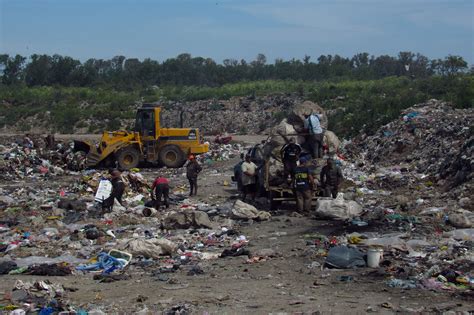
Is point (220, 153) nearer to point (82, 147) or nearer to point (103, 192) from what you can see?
point (82, 147)

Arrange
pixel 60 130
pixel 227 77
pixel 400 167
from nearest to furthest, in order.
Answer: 1. pixel 400 167
2. pixel 60 130
3. pixel 227 77

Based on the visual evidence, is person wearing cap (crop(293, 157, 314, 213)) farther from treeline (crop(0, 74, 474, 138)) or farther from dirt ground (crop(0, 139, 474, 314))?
treeline (crop(0, 74, 474, 138))

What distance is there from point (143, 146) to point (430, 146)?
8.96m

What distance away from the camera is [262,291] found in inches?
354

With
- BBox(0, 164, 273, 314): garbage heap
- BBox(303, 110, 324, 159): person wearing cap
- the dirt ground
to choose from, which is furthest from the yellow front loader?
the dirt ground

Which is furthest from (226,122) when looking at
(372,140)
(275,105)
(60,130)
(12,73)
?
(12,73)

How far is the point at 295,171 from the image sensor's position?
14.9 m

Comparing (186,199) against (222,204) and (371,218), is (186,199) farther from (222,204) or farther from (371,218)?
(371,218)

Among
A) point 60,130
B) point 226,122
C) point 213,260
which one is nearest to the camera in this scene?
point 213,260

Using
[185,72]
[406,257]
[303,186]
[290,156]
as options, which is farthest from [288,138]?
[185,72]

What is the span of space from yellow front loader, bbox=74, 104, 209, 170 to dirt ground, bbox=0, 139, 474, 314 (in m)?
13.5

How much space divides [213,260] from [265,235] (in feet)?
6.79

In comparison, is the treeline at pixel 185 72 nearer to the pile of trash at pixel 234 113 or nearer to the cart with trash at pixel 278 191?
the pile of trash at pixel 234 113

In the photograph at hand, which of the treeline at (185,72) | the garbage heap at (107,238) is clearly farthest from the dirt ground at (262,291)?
the treeline at (185,72)
